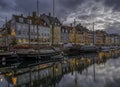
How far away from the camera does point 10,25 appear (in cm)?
7669

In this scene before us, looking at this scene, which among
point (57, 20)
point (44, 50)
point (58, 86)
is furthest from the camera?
point (57, 20)

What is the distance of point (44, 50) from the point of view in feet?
173

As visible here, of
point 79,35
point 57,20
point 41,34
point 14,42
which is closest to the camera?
point 14,42

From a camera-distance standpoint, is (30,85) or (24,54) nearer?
(30,85)

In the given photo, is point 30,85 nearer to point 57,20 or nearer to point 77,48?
point 77,48

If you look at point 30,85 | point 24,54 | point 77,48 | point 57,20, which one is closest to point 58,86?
point 30,85

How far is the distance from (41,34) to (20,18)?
14.2 m

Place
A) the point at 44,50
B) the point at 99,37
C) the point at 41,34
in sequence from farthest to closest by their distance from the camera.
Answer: the point at 99,37 < the point at 41,34 < the point at 44,50

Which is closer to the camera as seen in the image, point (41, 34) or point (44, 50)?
point (44, 50)

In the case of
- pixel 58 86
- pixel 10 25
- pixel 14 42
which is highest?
pixel 10 25

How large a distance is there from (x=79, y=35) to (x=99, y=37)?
5803 centimetres

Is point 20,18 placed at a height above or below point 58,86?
above

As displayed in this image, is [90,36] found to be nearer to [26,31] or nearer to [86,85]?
[26,31]

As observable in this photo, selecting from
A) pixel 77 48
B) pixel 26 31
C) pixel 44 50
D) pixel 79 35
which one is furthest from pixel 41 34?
pixel 79 35
